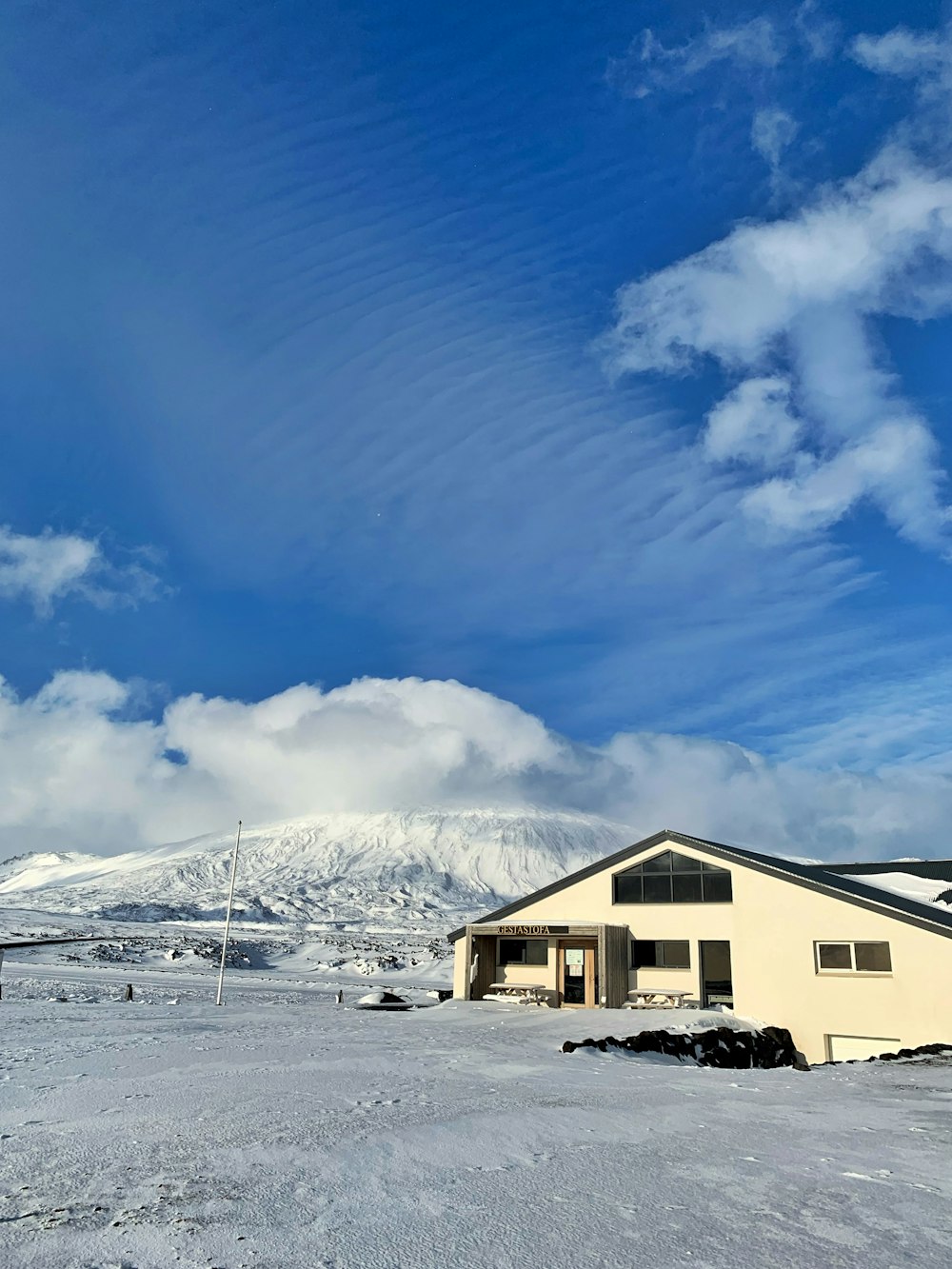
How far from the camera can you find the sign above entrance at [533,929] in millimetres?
32812

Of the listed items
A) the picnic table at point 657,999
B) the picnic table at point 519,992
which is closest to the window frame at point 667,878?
the picnic table at point 657,999

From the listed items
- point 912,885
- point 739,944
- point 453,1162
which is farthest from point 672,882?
point 453,1162

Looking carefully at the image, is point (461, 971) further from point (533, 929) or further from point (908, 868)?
point (908, 868)

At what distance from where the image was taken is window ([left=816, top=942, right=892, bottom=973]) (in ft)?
86.4

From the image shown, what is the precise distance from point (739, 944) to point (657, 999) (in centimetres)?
357

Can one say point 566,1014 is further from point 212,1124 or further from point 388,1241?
point 388,1241

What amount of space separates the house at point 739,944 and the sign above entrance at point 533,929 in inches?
2.2

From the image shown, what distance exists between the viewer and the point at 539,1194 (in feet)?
23.5

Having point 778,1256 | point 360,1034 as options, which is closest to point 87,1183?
point 778,1256

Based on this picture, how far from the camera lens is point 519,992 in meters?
33.8

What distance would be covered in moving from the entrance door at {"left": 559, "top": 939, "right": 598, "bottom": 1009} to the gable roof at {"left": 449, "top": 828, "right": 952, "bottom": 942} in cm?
226

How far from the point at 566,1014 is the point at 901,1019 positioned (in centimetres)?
1035

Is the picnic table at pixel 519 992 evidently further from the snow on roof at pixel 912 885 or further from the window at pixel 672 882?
the snow on roof at pixel 912 885

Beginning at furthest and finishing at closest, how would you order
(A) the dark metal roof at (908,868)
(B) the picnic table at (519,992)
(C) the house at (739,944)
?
(A) the dark metal roof at (908,868), (B) the picnic table at (519,992), (C) the house at (739,944)
